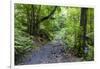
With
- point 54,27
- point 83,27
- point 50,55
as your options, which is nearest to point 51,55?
point 50,55

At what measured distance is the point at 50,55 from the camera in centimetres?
233

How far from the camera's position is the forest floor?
2.28 m

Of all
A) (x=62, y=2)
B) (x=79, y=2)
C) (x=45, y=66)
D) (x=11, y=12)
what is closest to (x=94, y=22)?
(x=79, y=2)

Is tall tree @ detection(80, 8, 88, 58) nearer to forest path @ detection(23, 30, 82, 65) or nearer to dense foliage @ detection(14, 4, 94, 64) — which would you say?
dense foliage @ detection(14, 4, 94, 64)

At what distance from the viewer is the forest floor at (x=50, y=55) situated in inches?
89.9

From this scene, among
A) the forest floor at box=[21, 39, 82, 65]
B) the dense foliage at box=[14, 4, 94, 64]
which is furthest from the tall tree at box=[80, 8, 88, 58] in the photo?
the forest floor at box=[21, 39, 82, 65]

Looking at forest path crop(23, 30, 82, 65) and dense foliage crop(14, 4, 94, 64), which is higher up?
dense foliage crop(14, 4, 94, 64)

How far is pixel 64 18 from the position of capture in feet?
7.81

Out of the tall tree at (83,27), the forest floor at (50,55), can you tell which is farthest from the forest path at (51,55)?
the tall tree at (83,27)

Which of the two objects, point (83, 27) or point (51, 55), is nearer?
point (51, 55)

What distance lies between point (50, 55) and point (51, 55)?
0.01 m

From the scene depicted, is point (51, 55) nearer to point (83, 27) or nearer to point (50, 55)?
point (50, 55)

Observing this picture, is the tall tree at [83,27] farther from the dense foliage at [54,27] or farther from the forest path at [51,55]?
the forest path at [51,55]

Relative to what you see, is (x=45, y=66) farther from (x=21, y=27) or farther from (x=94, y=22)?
(x=94, y=22)
